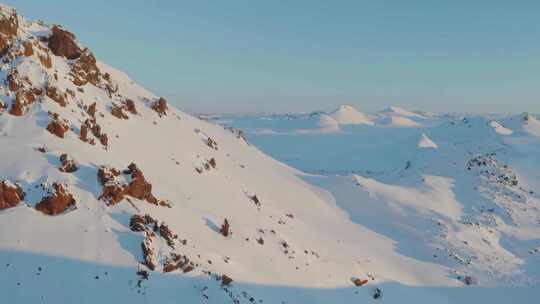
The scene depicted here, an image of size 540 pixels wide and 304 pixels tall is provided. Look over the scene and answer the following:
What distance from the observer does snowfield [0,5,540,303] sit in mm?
18359

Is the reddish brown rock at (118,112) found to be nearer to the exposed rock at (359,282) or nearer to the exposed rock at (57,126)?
the exposed rock at (57,126)

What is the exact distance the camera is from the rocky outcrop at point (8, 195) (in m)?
18.9

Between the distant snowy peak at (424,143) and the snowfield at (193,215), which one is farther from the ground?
the snowfield at (193,215)

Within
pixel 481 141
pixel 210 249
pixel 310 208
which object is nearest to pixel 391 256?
pixel 310 208

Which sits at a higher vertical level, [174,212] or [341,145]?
[174,212]

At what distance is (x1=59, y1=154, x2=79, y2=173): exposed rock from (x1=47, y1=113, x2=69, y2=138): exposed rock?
8.89ft

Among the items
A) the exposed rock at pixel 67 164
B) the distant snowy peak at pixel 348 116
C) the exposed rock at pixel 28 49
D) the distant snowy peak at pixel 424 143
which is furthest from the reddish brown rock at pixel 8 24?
the distant snowy peak at pixel 348 116

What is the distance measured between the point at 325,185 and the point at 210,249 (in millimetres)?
27157

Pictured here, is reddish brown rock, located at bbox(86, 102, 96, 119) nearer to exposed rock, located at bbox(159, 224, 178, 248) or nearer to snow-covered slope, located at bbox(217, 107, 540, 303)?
exposed rock, located at bbox(159, 224, 178, 248)

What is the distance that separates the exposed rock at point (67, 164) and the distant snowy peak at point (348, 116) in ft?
510

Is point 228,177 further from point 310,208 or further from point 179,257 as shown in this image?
point 179,257

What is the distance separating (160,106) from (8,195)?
21.5 meters

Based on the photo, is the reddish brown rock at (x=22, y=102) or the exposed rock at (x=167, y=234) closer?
the exposed rock at (x=167, y=234)

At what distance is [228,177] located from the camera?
35.5m
